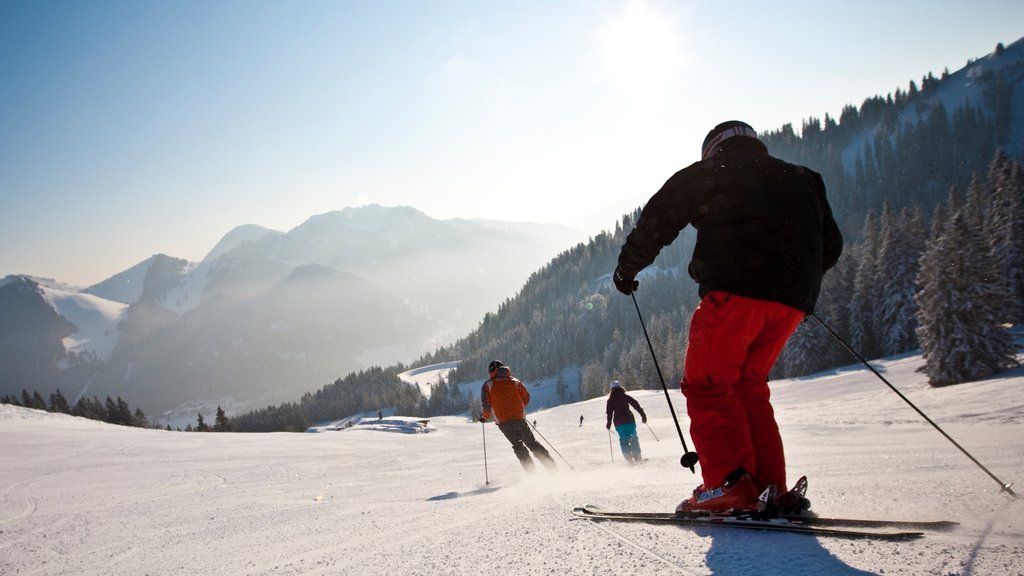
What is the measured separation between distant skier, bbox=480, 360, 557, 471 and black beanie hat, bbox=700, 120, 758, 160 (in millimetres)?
5367

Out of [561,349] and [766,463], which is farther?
[561,349]

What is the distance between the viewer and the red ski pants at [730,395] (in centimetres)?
247

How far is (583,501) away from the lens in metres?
3.43

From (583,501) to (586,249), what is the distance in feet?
560

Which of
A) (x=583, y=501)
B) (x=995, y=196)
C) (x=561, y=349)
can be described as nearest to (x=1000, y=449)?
(x=583, y=501)

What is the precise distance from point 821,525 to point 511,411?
6.07 meters

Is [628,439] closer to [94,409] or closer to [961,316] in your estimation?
[961,316]

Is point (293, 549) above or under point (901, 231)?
under

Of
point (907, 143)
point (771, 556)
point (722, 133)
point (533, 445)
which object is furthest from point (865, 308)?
point (907, 143)

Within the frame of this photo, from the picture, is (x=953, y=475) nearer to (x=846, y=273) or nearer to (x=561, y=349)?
(x=846, y=273)

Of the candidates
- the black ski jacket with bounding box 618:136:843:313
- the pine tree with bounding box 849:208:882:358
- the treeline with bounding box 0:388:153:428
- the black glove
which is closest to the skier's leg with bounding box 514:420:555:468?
the black glove

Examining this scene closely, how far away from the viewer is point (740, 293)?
2531mm

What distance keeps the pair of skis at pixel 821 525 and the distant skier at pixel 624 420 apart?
7872 mm

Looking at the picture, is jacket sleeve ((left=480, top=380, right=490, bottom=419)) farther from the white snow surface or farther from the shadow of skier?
the shadow of skier
